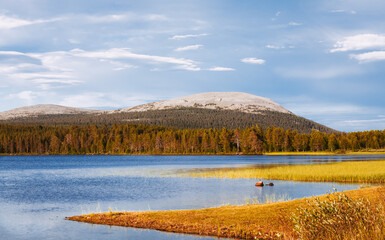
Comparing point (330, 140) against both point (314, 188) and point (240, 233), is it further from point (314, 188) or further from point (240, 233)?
point (240, 233)

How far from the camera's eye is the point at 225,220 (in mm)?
24500

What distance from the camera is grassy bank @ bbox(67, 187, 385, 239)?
22.5 m

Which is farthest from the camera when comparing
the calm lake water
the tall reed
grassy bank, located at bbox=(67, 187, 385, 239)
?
the calm lake water

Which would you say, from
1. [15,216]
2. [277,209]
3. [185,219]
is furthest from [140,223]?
[15,216]

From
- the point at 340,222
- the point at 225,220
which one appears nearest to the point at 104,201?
the point at 225,220

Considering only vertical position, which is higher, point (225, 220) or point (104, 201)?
point (225, 220)

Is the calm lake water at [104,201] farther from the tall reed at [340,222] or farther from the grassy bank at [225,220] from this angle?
the tall reed at [340,222]

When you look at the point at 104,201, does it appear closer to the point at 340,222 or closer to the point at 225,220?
the point at 225,220

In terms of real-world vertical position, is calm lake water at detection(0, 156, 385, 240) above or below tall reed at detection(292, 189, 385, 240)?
below

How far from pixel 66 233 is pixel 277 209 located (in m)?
13.4

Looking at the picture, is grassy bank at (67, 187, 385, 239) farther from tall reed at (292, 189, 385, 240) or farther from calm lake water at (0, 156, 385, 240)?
tall reed at (292, 189, 385, 240)

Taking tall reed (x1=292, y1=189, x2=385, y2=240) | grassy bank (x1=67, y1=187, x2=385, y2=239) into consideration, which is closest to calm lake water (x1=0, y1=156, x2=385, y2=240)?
grassy bank (x1=67, y1=187, x2=385, y2=239)

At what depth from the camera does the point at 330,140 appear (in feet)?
646

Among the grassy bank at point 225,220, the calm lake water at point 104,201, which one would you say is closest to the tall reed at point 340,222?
the grassy bank at point 225,220
